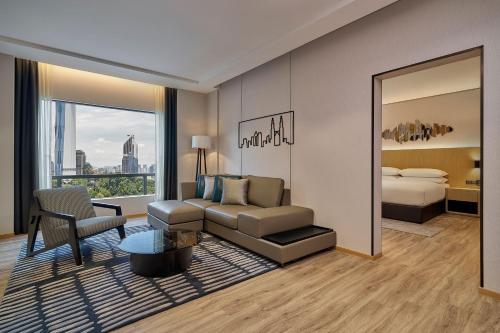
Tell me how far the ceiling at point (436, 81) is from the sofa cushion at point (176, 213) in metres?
4.35

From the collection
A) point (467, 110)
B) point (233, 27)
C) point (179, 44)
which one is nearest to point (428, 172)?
point (467, 110)

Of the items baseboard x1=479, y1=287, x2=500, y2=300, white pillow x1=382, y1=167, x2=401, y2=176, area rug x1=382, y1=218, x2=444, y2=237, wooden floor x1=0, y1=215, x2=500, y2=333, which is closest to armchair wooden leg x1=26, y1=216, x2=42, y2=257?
wooden floor x1=0, y1=215, x2=500, y2=333

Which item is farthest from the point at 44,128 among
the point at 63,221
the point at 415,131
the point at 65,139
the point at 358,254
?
the point at 415,131

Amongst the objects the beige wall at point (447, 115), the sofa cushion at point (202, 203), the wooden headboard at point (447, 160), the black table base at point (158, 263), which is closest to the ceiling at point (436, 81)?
the beige wall at point (447, 115)

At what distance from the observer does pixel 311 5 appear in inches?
105

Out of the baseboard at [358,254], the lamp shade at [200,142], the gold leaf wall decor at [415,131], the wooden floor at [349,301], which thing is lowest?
the wooden floor at [349,301]

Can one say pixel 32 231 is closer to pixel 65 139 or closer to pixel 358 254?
pixel 65 139

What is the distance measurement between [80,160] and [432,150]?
25.8 feet

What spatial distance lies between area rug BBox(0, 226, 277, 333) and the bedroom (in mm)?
2622

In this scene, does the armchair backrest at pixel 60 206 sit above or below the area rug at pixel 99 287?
above

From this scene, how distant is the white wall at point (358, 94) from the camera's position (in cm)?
215

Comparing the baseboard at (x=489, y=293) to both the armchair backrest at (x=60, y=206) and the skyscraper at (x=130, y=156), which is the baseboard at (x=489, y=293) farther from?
the skyscraper at (x=130, y=156)

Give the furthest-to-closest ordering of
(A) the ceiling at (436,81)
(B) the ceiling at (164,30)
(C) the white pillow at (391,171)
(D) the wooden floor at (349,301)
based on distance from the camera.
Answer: (C) the white pillow at (391,171) < (A) the ceiling at (436,81) < (B) the ceiling at (164,30) < (D) the wooden floor at (349,301)

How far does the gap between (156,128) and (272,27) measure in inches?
136
